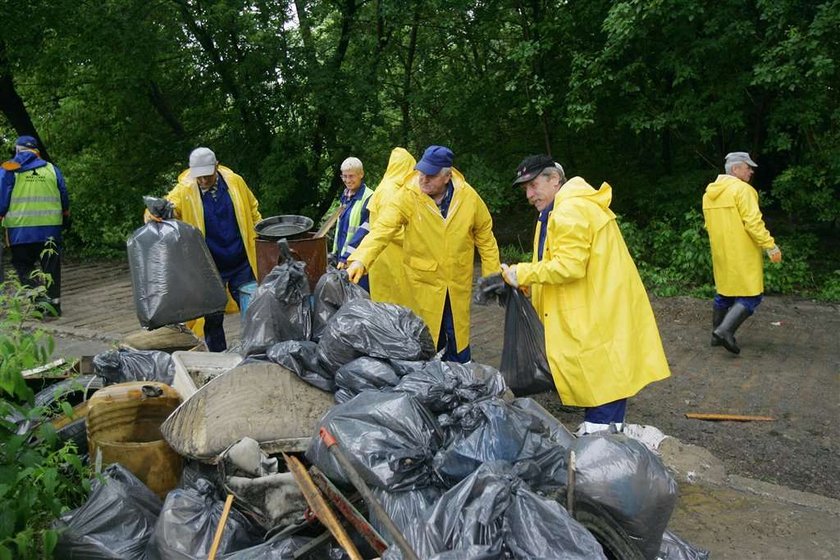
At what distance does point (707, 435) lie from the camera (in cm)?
486

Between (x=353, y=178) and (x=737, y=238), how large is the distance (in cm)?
341

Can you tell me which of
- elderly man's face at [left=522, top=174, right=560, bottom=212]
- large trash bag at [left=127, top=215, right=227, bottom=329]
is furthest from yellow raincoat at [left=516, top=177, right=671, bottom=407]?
large trash bag at [left=127, top=215, right=227, bottom=329]

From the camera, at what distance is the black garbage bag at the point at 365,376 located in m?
3.20

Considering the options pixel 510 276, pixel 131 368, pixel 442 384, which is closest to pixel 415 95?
pixel 510 276

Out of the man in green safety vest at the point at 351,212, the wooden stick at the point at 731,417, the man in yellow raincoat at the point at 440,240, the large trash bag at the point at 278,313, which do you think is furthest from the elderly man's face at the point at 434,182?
the wooden stick at the point at 731,417

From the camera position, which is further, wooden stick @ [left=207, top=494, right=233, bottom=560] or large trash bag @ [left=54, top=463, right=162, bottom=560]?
large trash bag @ [left=54, top=463, right=162, bottom=560]

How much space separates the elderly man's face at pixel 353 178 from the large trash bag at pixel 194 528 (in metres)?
3.84

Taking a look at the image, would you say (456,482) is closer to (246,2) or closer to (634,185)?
(246,2)

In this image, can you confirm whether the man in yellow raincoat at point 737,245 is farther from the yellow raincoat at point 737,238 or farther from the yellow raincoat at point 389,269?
the yellow raincoat at point 389,269

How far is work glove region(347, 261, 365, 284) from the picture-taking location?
13.8ft

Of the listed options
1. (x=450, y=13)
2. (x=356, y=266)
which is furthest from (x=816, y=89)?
(x=356, y=266)

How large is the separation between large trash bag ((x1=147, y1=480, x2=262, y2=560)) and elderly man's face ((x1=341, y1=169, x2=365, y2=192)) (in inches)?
151

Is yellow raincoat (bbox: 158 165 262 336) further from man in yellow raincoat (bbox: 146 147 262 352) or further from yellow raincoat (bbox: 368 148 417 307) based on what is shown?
yellow raincoat (bbox: 368 148 417 307)

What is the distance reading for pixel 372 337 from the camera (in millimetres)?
3410
